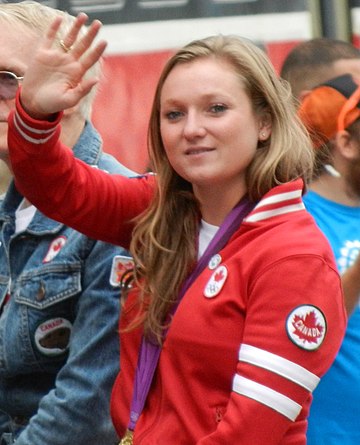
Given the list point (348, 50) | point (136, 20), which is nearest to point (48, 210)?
point (348, 50)

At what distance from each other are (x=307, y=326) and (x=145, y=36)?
12.4ft

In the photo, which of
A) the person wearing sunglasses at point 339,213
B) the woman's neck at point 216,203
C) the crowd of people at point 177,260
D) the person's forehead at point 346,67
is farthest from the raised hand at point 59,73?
the person's forehead at point 346,67

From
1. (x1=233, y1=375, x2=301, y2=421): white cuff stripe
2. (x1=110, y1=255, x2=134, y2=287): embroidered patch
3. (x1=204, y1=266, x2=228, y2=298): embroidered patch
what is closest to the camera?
(x1=233, y1=375, x2=301, y2=421): white cuff stripe

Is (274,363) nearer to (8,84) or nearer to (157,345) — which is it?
(157,345)

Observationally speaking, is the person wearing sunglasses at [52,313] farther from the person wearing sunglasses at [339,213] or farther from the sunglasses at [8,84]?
the person wearing sunglasses at [339,213]

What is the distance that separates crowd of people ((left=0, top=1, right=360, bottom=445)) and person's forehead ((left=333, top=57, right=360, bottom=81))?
64 cm

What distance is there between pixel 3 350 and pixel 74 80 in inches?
32.3

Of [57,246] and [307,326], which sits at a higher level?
[307,326]

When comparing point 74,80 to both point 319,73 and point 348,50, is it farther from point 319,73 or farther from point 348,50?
point 348,50

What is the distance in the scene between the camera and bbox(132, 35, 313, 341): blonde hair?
2.69 m

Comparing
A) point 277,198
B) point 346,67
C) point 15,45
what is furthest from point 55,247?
point 346,67

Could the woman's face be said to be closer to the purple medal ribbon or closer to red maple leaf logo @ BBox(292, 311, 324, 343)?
the purple medal ribbon

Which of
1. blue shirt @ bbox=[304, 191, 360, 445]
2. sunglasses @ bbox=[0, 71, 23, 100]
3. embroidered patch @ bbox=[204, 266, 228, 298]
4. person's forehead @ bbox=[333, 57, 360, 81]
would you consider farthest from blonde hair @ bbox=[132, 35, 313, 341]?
person's forehead @ bbox=[333, 57, 360, 81]

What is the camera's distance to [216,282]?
8.35 feet
